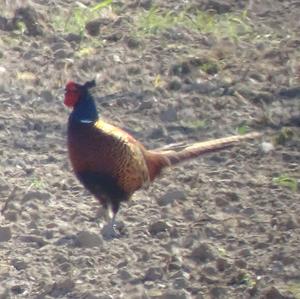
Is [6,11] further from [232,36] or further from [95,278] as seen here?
[95,278]

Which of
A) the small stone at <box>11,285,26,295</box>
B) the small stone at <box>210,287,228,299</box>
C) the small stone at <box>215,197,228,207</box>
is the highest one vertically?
the small stone at <box>11,285,26,295</box>

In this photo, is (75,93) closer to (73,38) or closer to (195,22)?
(73,38)

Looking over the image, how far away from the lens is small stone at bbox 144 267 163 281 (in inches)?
230

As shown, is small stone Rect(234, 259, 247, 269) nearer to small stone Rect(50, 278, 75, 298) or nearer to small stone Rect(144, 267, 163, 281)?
small stone Rect(144, 267, 163, 281)

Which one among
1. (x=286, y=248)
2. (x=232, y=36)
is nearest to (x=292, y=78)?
(x=232, y=36)

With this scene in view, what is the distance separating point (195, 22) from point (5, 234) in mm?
3492

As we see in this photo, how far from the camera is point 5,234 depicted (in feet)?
20.5

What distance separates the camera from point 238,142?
730 cm

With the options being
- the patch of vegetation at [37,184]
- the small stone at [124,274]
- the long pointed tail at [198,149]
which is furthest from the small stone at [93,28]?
the small stone at [124,274]

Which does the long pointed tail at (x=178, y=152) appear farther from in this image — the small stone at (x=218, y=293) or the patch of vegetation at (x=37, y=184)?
the small stone at (x=218, y=293)

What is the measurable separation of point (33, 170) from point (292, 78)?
2.18 meters

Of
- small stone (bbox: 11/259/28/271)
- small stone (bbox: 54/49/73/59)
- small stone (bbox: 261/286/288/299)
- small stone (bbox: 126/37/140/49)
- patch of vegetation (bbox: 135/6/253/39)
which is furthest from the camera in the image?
patch of vegetation (bbox: 135/6/253/39)

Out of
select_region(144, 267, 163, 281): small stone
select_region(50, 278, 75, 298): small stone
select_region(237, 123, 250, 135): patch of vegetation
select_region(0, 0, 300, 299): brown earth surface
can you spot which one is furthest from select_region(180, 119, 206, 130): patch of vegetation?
select_region(50, 278, 75, 298): small stone

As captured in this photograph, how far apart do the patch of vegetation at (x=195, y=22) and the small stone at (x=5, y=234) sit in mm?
3065
